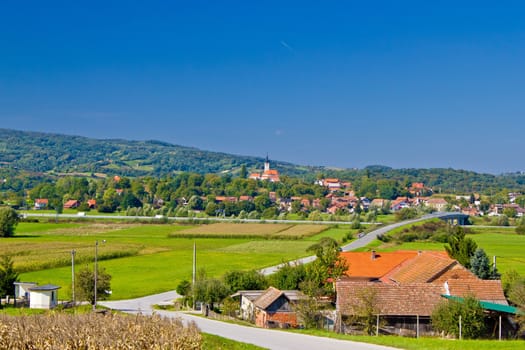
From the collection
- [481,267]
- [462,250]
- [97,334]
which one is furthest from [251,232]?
[97,334]

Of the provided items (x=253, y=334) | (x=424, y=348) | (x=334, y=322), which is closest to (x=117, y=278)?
(x=334, y=322)

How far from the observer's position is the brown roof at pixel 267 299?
1457 inches

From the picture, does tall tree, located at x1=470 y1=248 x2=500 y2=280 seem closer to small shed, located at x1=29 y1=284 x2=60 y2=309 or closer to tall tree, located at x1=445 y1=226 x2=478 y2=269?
tall tree, located at x1=445 y1=226 x2=478 y2=269

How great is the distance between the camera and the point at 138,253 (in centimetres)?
7944

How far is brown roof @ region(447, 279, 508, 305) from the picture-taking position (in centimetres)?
3606

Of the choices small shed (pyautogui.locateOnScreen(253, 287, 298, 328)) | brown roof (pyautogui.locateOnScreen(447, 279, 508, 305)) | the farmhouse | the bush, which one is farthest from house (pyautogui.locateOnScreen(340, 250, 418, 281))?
the farmhouse

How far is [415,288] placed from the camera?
116ft

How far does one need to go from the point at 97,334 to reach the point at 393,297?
56.7ft

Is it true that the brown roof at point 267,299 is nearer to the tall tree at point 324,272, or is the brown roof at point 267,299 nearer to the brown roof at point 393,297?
the tall tree at point 324,272

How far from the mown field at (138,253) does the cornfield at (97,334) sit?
2318cm

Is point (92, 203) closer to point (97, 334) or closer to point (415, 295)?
point (415, 295)

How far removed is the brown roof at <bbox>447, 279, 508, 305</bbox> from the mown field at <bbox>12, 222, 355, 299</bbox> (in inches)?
875

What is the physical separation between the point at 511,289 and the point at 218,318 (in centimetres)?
1521

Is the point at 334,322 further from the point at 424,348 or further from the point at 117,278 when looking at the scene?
the point at 117,278
